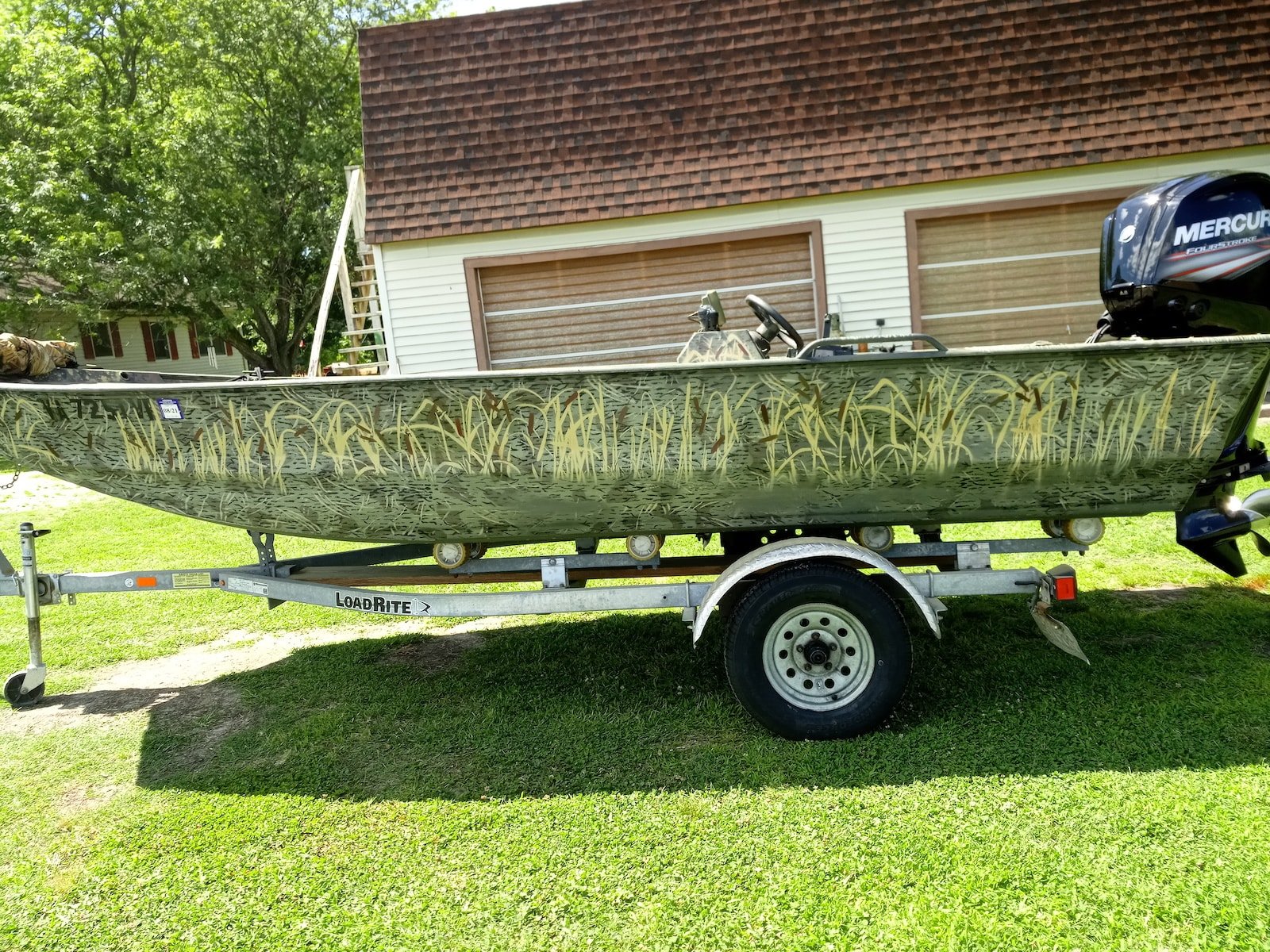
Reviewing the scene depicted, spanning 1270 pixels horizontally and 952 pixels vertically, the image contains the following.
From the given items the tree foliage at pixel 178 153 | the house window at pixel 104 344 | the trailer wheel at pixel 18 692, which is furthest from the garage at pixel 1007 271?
the house window at pixel 104 344

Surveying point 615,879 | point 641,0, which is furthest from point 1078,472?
point 641,0

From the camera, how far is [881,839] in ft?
8.98

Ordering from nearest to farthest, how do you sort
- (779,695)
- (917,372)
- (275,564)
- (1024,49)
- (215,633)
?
(917,372), (779,695), (275,564), (215,633), (1024,49)

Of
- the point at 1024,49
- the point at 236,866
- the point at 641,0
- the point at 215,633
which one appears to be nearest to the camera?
the point at 236,866

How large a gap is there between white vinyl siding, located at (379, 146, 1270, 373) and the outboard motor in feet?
21.5

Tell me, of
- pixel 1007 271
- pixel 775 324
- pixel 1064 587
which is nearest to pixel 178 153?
pixel 1007 271

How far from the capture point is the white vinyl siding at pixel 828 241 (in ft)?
32.0

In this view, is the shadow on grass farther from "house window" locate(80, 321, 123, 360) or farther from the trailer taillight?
"house window" locate(80, 321, 123, 360)

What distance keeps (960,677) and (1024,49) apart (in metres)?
8.92

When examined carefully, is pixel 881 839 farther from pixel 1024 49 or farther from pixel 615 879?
pixel 1024 49

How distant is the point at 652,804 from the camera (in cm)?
303

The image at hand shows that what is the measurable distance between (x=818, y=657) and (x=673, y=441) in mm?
1050

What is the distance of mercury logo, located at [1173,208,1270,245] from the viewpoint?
3.63m

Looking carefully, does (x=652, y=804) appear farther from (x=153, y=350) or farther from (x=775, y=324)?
(x=153, y=350)
